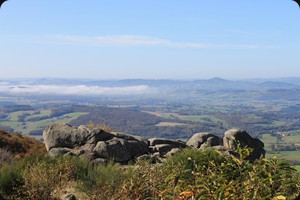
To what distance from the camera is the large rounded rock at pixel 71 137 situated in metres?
17.9

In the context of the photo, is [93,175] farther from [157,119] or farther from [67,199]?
[157,119]

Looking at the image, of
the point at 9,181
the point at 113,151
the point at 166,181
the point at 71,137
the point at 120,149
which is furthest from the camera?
the point at 71,137

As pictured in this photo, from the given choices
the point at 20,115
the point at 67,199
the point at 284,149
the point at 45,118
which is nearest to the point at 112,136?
the point at 67,199

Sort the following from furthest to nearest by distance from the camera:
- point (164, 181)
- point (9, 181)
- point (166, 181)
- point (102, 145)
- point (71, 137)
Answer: point (71, 137) < point (102, 145) < point (9, 181) < point (164, 181) < point (166, 181)

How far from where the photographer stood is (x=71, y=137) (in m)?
18.0

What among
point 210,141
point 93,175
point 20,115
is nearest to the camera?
point 93,175

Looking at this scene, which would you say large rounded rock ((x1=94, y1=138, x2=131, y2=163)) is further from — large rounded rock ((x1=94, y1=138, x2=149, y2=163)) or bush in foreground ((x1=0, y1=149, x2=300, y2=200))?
bush in foreground ((x1=0, y1=149, x2=300, y2=200))

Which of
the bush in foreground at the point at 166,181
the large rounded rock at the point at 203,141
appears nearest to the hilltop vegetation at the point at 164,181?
the bush in foreground at the point at 166,181

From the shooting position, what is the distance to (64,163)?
996 centimetres

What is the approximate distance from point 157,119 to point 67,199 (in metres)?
189

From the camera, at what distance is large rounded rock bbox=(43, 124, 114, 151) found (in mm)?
17859

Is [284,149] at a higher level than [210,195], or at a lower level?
lower

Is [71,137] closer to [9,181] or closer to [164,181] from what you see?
[9,181]

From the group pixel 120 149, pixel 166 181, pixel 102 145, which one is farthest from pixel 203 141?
pixel 166 181
